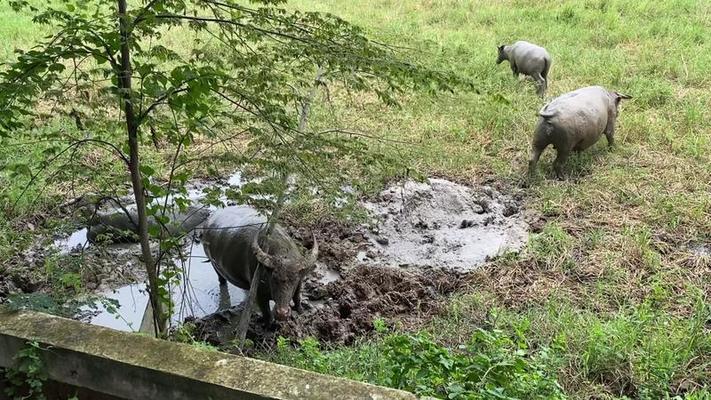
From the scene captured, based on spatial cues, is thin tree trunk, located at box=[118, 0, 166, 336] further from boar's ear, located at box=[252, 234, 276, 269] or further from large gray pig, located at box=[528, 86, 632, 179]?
large gray pig, located at box=[528, 86, 632, 179]

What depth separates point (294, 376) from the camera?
8.00 feet

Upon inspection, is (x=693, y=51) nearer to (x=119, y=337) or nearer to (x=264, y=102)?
(x=264, y=102)

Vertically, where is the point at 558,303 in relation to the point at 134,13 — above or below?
below

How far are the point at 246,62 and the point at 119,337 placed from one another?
126 cm

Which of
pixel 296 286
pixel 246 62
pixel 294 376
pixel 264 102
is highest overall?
pixel 246 62

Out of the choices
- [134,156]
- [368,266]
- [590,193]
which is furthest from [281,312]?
Result: [590,193]

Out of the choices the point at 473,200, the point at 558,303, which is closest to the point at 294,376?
the point at 558,303

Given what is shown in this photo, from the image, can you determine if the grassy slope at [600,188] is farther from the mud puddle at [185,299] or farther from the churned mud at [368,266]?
the mud puddle at [185,299]

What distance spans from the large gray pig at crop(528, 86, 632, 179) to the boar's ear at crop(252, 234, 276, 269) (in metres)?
3.52

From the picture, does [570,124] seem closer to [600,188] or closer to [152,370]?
[600,188]

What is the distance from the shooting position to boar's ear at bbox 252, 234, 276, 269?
14.5ft

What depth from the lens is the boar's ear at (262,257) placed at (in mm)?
4410

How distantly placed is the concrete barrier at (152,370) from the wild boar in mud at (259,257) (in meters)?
1.70

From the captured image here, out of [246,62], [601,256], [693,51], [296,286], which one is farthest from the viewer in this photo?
[693,51]
